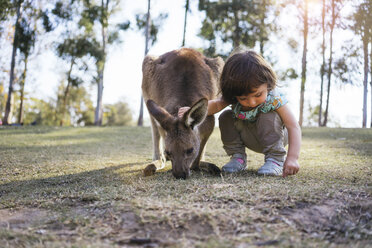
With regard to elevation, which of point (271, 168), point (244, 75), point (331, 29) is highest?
point (331, 29)

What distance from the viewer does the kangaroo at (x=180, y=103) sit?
Result: 2.77 metres

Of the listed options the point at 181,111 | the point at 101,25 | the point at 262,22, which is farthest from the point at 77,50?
the point at 181,111

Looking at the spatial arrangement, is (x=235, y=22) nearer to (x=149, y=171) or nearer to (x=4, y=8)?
(x=4, y=8)

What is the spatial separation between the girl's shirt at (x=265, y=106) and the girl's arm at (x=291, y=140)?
6 centimetres

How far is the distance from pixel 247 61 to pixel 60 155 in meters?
3.06

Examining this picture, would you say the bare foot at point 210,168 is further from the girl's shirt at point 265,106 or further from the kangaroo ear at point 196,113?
the girl's shirt at point 265,106

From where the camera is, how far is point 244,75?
8.27 ft

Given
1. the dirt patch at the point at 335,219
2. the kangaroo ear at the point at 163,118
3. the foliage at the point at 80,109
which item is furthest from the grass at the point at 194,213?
the foliage at the point at 80,109

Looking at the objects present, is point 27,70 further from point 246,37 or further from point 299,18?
point 299,18

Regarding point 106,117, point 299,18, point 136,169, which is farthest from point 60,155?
point 106,117

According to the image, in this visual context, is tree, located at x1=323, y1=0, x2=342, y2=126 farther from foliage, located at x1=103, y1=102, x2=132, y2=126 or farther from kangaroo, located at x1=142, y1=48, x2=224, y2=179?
foliage, located at x1=103, y1=102, x2=132, y2=126

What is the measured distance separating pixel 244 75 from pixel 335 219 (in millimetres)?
1301

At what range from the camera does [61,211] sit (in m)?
1.82

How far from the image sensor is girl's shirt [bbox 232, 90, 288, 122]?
9.10 feet
